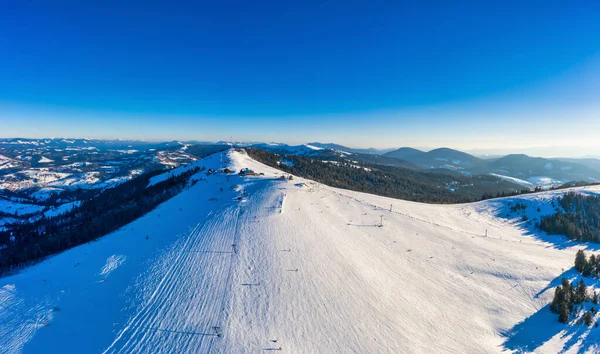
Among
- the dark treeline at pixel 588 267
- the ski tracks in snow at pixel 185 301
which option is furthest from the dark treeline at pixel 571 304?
the ski tracks in snow at pixel 185 301

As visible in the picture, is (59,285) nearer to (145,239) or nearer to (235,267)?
(145,239)

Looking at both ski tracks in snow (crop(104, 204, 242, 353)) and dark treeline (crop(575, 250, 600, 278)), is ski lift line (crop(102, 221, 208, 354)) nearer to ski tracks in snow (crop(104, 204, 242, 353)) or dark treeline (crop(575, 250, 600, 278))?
ski tracks in snow (crop(104, 204, 242, 353))

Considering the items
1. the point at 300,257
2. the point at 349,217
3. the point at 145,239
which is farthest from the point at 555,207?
the point at 145,239

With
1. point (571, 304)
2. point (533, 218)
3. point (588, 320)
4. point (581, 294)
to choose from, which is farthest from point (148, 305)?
point (533, 218)

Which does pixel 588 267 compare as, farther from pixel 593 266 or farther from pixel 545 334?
pixel 545 334

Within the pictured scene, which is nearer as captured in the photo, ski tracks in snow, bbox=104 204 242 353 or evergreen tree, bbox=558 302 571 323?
ski tracks in snow, bbox=104 204 242 353

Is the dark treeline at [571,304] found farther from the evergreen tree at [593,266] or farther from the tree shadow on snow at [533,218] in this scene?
the tree shadow on snow at [533,218]

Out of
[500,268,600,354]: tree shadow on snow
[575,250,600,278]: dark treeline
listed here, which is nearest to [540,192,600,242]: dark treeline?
[575,250,600,278]: dark treeline
